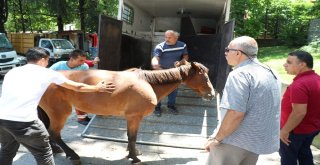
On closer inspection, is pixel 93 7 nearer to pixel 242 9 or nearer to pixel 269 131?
pixel 242 9

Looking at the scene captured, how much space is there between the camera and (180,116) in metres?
6.38

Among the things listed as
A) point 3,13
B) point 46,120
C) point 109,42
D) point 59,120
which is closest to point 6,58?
point 109,42

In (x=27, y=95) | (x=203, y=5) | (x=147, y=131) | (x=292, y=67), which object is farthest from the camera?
(x=203, y=5)

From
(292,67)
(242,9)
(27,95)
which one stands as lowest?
(27,95)

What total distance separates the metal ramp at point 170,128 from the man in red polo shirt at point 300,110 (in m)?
2.05

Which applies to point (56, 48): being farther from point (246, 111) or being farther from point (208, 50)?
point (246, 111)

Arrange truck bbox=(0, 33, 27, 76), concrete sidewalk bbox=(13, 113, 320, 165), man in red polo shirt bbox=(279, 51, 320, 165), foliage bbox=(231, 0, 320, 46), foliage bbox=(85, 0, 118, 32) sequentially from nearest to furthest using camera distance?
man in red polo shirt bbox=(279, 51, 320, 165), concrete sidewalk bbox=(13, 113, 320, 165), truck bbox=(0, 33, 27, 76), foliage bbox=(231, 0, 320, 46), foliage bbox=(85, 0, 118, 32)

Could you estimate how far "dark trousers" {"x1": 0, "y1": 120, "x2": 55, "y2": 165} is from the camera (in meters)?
2.96

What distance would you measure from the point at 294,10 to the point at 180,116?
15.6 metres

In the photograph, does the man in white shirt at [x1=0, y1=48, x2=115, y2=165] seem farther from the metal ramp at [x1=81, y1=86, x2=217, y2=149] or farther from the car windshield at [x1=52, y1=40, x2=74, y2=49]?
the car windshield at [x1=52, y1=40, x2=74, y2=49]

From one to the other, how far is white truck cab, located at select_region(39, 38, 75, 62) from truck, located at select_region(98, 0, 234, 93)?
9645mm

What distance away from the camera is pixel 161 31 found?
1147cm

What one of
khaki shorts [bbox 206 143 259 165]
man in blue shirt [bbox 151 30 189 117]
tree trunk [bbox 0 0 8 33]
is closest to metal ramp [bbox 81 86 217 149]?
man in blue shirt [bbox 151 30 189 117]

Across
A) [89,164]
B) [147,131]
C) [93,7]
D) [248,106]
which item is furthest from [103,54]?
[93,7]
